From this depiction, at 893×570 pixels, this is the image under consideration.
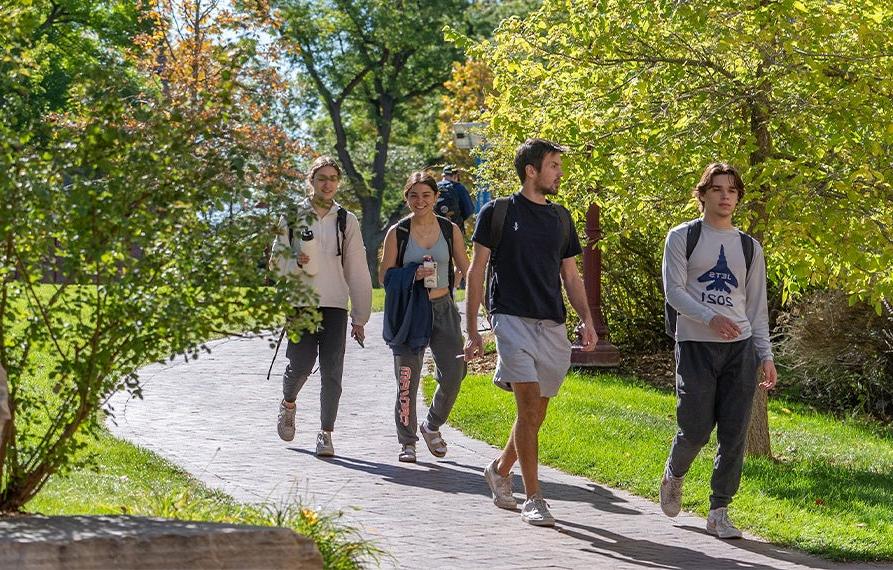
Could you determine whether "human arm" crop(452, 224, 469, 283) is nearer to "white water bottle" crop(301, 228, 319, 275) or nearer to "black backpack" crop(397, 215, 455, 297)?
"black backpack" crop(397, 215, 455, 297)

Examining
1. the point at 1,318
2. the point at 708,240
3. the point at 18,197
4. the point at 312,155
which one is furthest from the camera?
the point at 312,155

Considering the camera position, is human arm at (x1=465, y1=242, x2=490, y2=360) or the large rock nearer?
the large rock

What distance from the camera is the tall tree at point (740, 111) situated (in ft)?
30.3

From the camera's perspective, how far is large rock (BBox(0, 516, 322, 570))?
441 centimetres

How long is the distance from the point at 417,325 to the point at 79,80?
465cm

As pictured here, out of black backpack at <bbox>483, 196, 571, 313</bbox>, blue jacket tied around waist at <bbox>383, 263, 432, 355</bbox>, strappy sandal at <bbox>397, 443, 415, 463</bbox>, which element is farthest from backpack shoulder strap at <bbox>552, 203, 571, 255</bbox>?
strappy sandal at <bbox>397, 443, 415, 463</bbox>

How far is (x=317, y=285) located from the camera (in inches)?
388

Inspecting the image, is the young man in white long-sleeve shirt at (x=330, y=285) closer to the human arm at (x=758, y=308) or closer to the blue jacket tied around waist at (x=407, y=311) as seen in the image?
the blue jacket tied around waist at (x=407, y=311)

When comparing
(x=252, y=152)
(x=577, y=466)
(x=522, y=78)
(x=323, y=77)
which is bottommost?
(x=577, y=466)

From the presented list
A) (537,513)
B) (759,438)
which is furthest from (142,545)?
(759,438)

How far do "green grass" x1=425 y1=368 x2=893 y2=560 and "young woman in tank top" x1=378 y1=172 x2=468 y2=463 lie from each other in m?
0.94

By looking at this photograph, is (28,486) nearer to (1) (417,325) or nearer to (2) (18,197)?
(2) (18,197)

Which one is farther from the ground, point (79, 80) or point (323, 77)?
point (323, 77)

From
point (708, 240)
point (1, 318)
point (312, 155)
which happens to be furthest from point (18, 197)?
point (312, 155)
